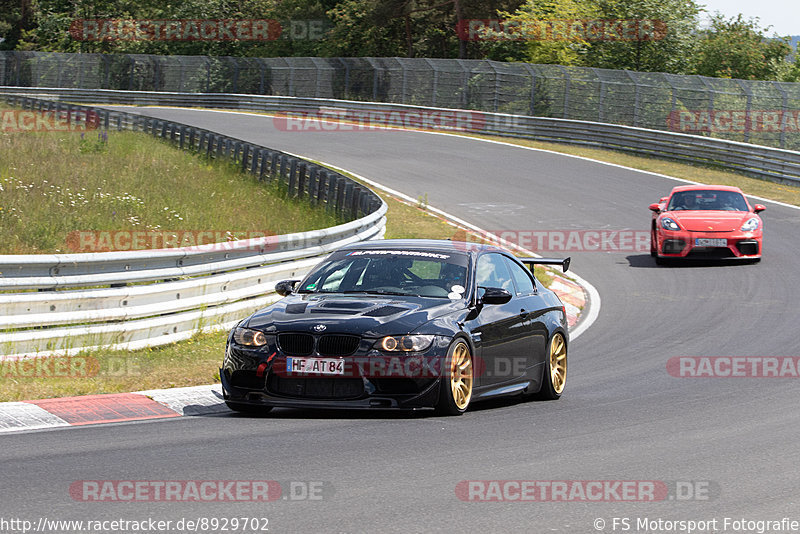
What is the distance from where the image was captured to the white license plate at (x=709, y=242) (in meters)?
20.6

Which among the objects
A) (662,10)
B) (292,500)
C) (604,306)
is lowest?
(604,306)

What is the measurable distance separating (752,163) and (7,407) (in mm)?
28662

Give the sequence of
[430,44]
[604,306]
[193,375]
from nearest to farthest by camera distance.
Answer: [193,375], [604,306], [430,44]

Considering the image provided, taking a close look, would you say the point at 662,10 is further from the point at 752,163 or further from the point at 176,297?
the point at 176,297

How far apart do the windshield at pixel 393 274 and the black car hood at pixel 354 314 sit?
20 cm

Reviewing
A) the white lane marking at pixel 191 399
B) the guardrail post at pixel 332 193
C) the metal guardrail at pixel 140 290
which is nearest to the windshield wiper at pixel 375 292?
the white lane marking at pixel 191 399

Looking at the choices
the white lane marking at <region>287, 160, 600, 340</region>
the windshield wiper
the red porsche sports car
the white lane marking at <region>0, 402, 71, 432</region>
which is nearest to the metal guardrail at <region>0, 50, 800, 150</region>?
the white lane marking at <region>287, 160, 600, 340</region>

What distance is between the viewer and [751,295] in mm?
17672

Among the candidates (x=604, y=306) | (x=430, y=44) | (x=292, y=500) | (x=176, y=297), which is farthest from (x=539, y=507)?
(x=430, y=44)

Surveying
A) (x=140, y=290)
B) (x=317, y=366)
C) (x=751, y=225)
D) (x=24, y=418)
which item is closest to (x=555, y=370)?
(x=317, y=366)

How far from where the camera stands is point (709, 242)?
67.5ft

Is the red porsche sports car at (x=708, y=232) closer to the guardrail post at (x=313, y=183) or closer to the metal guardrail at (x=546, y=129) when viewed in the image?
the guardrail post at (x=313, y=183)

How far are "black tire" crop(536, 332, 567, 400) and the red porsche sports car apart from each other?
34.9ft

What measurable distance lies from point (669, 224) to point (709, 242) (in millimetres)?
814
